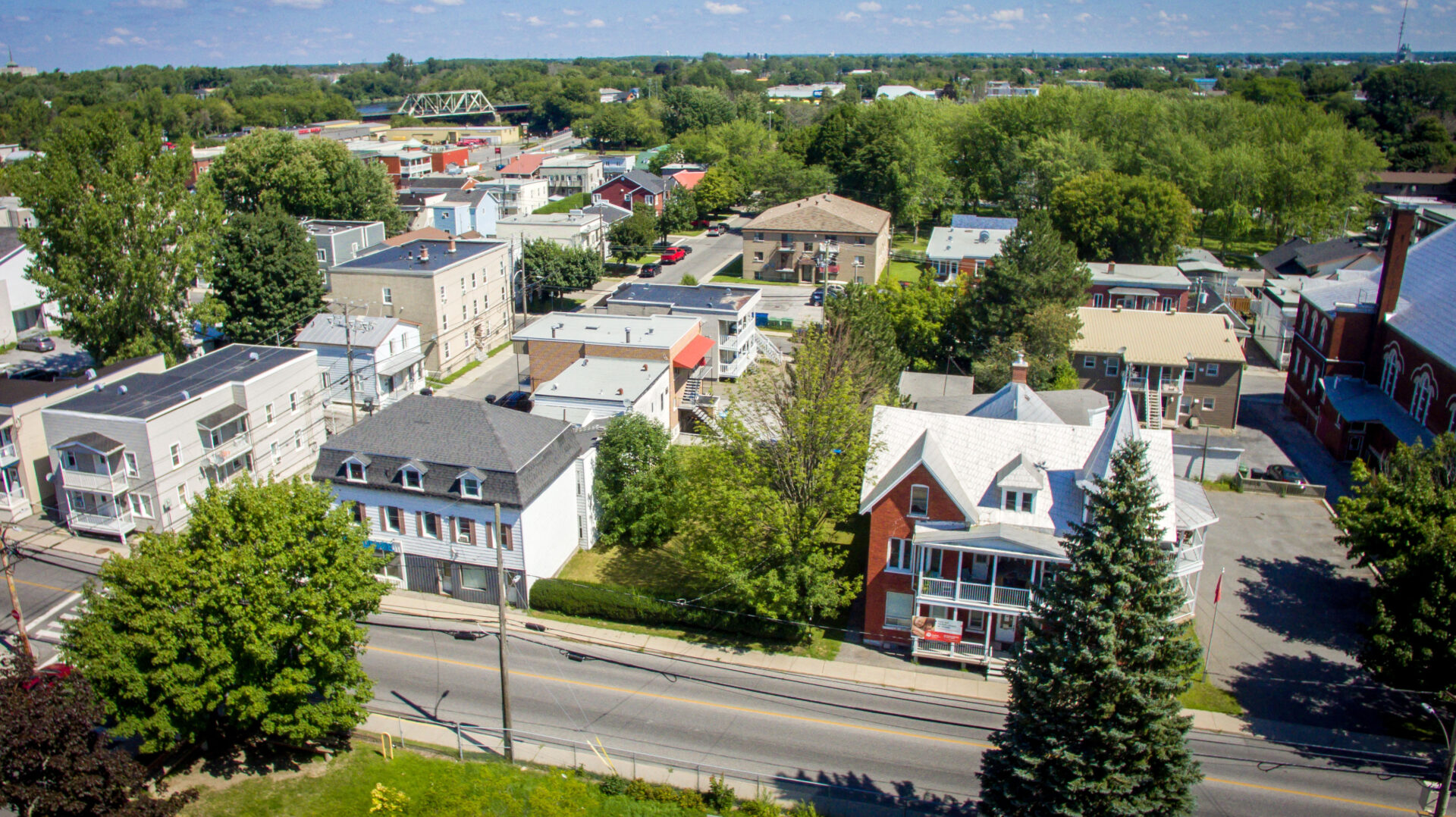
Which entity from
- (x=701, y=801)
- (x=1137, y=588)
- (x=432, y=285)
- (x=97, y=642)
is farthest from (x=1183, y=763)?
(x=432, y=285)

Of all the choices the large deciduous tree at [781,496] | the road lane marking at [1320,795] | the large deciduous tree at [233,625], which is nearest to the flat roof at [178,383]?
the large deciduous tree at [233,625]

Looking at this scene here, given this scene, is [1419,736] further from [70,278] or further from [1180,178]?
[1180,178]

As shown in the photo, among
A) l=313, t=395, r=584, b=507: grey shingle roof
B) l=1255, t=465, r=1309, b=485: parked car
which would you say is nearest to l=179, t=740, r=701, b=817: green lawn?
l=313, t=395, r=584, b=507: grey shingle roof

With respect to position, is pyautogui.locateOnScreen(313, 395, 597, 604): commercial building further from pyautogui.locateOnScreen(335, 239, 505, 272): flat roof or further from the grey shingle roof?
pyautogui.locateOnScreen(335, 239, 505, 272): flat roof

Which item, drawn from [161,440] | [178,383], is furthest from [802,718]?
[178,383]

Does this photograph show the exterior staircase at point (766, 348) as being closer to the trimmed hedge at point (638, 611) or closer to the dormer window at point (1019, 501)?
the trimmed hedge at point (638, 611)

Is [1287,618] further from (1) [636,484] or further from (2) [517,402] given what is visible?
(2) [517,402]
